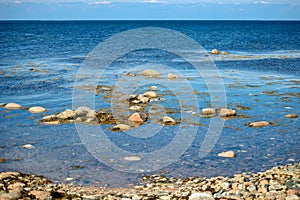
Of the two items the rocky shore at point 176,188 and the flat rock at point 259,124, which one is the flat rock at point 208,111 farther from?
the rocky shore at point 176,188

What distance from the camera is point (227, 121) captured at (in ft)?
35.4

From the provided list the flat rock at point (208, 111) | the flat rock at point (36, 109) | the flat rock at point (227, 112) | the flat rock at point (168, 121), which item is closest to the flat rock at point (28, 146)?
the flat rock at point (36, 109)

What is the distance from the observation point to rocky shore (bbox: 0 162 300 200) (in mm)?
5983

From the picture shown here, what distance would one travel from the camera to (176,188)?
6.48m

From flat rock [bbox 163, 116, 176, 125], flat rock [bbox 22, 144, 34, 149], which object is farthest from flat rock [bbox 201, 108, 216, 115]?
flat rock [bbox 22, 144, 34, 149]

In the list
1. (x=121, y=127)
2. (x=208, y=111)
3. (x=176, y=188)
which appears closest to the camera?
(x=176, y=188)

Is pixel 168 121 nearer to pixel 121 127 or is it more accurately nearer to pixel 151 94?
pixel 121 127

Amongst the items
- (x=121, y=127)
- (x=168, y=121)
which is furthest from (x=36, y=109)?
(x=168, y=121)

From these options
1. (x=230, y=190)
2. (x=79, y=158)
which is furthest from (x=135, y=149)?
(x=230, y=190)

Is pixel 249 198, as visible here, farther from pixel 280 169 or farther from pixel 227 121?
pixel 227 121

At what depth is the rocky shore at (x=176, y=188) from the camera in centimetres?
598

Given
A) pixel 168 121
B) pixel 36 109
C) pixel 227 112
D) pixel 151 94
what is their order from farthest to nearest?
1. pixel 151 94
2. pixel 36 109
3. pixel 227 112
4. pixel 168 121

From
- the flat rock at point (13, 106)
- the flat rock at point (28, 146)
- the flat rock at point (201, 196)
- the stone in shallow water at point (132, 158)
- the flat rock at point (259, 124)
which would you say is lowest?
the stone in shallow water at point (132, 158)

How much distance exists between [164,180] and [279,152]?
3123 mm
